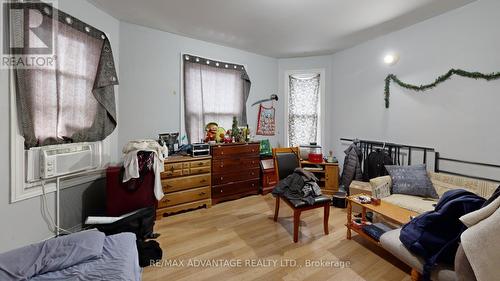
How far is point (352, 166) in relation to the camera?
346 cm

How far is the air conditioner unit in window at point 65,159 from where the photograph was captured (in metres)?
1.97

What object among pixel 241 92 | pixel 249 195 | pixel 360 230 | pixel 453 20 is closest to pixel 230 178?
pixel 249 195

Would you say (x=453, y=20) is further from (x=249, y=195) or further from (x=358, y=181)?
(x=249, y=195)

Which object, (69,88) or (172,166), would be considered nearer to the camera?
(69,88)

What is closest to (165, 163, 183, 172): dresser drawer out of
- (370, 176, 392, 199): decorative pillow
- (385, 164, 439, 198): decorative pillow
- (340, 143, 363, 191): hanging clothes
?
(370, 176, 392, 199): decorative pillow

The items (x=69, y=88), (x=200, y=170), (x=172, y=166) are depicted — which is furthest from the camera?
(x=200, y=170)

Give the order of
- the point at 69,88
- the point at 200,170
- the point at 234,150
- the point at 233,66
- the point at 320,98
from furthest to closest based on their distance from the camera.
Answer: the point at 320,98 → the point at 233,66 → the point at 234,150 → the point at 200,170 → the point at 69,88

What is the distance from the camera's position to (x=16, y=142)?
1785mm

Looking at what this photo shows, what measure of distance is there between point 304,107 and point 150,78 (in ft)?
9.51

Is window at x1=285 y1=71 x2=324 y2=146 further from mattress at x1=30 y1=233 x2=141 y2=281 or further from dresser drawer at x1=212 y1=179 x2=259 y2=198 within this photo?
mattress at x1=30 y1=233 x2=141 y2=281

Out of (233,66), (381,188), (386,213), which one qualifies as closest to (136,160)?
(233,66)

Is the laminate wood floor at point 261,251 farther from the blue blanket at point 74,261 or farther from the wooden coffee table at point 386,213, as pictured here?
the blue blanket at point 74,261

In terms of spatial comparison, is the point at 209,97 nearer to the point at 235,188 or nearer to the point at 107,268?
the point at 235,188

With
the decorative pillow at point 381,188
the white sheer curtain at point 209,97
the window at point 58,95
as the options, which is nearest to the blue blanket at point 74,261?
the window at point 58,95
